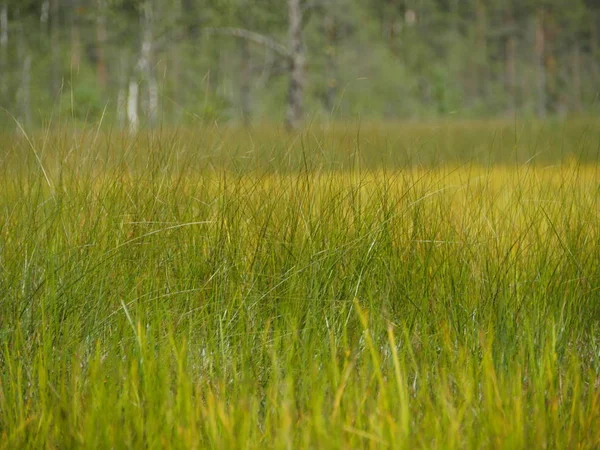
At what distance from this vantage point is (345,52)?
33.0 meters

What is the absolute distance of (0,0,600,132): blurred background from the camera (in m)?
23.0

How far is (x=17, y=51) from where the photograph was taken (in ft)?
84.1

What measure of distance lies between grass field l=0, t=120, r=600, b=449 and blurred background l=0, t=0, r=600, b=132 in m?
16.9

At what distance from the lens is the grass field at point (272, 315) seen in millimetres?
1443

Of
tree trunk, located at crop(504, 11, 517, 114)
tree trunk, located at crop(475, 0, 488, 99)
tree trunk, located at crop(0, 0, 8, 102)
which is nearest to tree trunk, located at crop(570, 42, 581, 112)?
tree trunk, located at crop(504, 11, 517, 114)

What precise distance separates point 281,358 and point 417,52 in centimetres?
3272

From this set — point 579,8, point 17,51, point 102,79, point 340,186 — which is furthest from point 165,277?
point 579,8

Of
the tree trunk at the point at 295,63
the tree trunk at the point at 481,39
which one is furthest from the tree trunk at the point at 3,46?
the tree trunk at the point at 481,39

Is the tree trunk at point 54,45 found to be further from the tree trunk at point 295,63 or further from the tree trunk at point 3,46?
the tree trunk at point 295,63

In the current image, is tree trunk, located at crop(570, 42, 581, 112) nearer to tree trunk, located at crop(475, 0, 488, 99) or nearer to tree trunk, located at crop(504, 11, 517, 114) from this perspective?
tree trunk, located at crop(504, 11, 517, 114)

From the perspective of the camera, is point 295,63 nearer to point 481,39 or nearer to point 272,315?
point 272,315

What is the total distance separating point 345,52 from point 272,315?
32.0 meters

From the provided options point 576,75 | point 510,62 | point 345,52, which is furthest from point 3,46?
point 576,75

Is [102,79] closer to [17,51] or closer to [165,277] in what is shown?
[17,51]
